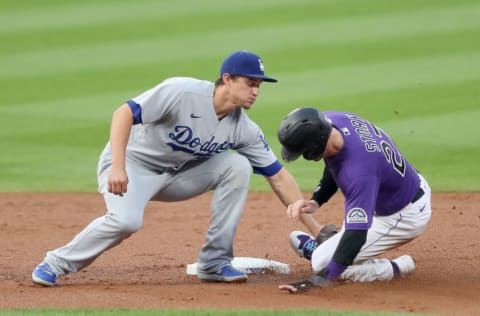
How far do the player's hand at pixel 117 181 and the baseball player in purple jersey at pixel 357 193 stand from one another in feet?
3.20

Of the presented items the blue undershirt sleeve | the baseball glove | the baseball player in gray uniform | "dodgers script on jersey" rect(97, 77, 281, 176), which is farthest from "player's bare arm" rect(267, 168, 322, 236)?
the blue undershirt sleeve

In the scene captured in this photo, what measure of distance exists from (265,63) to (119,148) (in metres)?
8.63

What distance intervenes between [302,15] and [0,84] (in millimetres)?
4852

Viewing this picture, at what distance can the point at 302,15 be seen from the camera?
1675 cm

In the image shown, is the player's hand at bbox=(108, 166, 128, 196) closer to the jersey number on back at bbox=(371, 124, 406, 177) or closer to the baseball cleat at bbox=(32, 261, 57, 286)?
the baseball cleat at bbox=(32, 261, 57, 286)

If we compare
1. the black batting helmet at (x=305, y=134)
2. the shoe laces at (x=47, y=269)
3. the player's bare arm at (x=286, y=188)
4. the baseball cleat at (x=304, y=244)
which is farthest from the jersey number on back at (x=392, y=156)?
the shoe laces at (x=47, y=269)

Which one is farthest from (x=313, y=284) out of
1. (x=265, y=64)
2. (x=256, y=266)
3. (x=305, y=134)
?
(x=265, y=64)

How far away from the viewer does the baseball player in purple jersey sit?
247 inches

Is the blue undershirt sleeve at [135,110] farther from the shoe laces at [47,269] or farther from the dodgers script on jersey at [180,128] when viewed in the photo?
the shoe laces at [47,269]

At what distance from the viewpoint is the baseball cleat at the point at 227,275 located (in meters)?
7.17

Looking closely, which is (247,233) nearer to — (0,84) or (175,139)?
(175,139)

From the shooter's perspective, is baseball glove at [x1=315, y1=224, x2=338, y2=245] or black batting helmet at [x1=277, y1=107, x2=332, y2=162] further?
baseball glove at [x1=315, y1=224, x2=338, y2=245]

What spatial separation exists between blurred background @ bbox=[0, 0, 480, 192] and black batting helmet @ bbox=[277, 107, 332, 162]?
168 inches

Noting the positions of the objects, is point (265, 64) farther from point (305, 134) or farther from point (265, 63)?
point (305, 134)
